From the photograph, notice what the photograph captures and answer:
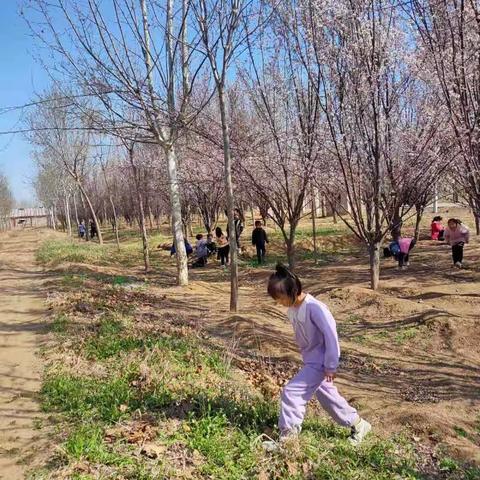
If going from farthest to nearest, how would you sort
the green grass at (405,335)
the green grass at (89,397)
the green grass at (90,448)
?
1. the green grass at (405,335)
2. the green grass at (89,397)
3. the green grass at (90,448)

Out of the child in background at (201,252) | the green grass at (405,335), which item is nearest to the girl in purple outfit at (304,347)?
the green grass at (405,335)

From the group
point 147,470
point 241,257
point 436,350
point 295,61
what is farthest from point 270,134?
point 147,470

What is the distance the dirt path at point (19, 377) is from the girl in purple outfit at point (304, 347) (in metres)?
1.75

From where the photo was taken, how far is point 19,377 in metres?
5.21

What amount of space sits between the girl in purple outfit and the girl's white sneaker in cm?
1

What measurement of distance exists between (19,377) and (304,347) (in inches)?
125

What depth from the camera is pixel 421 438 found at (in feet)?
14.7

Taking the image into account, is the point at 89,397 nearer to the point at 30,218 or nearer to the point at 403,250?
→ the point at 403,250

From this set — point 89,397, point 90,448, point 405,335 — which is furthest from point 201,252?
point 90,448

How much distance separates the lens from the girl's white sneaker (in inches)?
151

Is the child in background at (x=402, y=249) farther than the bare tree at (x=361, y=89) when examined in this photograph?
Yes

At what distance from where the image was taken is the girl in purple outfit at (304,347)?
142 inches

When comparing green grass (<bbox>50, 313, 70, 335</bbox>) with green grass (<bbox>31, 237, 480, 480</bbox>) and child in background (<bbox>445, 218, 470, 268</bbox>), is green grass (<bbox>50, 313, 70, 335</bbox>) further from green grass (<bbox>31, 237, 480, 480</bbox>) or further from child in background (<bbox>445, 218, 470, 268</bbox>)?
child in background (<bbox>445, 218, 470, 268</bbox>)

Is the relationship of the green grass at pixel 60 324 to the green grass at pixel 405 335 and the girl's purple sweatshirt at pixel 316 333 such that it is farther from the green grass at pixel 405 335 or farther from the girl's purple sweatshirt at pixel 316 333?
the green grass at pixel 405 335
